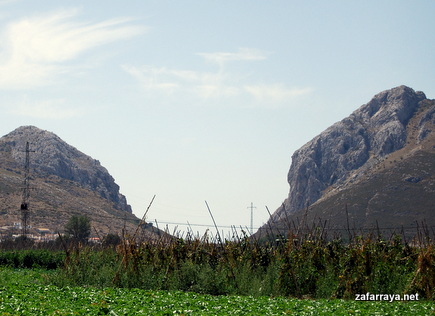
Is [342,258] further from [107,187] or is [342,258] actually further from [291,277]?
[107,187]

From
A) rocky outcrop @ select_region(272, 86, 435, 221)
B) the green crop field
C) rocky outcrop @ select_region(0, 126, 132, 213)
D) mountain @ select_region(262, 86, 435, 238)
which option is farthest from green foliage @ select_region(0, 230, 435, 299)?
rocky outcrop @ select_region(272, 86, 435, 221)

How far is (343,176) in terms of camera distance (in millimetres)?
155625

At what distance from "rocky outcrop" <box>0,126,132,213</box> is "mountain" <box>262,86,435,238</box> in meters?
50.2

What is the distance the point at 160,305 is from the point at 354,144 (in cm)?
15235

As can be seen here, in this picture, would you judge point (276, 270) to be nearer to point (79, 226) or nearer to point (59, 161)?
point (79, 226)

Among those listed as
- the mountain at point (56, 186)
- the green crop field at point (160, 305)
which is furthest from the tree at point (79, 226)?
the green crop field at point (160, 305)

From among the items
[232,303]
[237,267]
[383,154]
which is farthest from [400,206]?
[232,303]

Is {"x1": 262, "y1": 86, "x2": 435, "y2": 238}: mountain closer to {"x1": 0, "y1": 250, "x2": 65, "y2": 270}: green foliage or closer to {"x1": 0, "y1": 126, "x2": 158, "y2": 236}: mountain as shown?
{"x1": 0, "y1": 126, "x2": 158, "y2": 236}: mountain

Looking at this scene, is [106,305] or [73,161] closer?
[106,305]

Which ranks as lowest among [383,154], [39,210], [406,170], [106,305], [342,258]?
[106,305]

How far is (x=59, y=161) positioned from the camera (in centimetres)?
15138

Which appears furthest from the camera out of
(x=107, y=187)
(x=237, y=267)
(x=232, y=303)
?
(x=107, y=187)

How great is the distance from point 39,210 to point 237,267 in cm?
8554

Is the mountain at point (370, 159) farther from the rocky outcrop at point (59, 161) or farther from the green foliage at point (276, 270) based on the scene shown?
the green foliage at point (276, 270)
